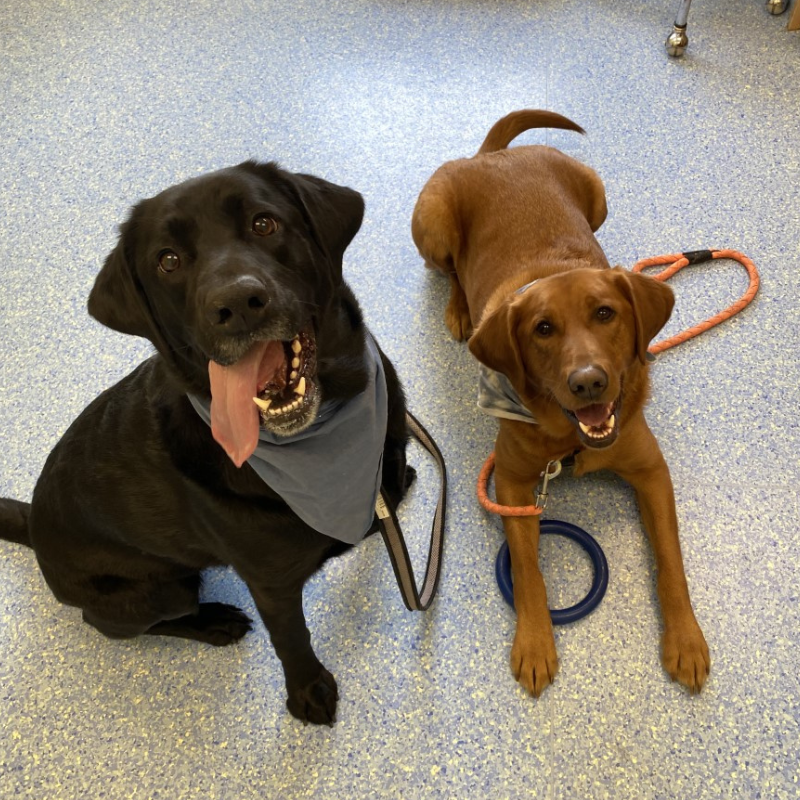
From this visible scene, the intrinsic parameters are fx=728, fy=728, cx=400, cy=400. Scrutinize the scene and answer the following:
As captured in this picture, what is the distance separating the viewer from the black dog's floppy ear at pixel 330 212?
4.25ft

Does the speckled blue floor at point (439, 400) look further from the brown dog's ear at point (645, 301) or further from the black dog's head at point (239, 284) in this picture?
the black dog's head at point (239, 284)

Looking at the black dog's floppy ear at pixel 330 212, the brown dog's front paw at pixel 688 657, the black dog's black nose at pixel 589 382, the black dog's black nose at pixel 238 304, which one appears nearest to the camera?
the black dog's black nose at pixel 238 304

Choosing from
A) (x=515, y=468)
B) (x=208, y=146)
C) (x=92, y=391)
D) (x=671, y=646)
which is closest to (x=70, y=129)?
(x=208, y=146)

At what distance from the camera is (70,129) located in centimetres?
338

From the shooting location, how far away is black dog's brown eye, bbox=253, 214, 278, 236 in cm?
123

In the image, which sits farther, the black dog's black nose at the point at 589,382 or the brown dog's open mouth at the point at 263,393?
the black dog's black nose at the point at 589,382

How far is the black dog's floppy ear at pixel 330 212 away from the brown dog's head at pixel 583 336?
0.44 m

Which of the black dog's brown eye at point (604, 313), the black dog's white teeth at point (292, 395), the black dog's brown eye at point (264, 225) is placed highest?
the black dog's brown eye at point (264, 225)

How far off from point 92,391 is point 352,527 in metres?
1.26

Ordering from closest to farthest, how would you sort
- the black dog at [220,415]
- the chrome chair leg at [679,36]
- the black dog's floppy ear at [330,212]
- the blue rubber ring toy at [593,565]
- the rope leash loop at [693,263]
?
the black dog at [220,415], the black dog's floppy ear at [330,212], the blue rubber ring toy at [593,565], the rope leash loop at [693,263], the chrome chair leg at [679,36]

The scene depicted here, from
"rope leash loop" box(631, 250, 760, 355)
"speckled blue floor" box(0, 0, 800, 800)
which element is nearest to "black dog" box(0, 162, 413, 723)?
"speckled blue floor" box(0, 0, 800, 800)

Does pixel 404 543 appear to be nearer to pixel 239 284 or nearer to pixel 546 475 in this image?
pixel 546 475

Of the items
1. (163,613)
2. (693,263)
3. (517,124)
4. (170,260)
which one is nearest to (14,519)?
(163,613)

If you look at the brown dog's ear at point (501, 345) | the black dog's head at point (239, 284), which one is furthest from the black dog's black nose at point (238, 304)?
the brown dog's ear at point (501, 345)
